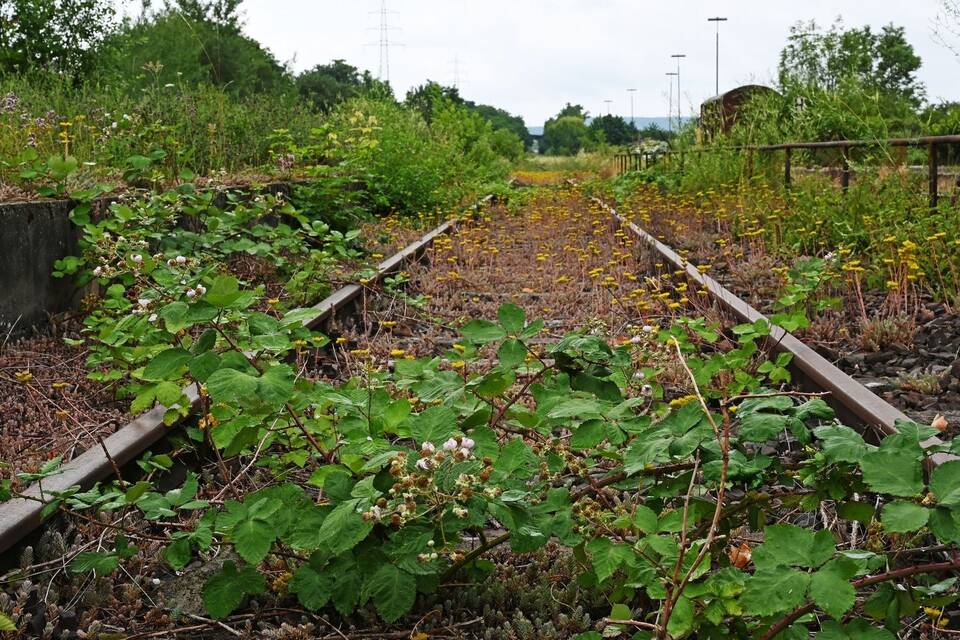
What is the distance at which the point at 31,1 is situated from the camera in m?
34.8

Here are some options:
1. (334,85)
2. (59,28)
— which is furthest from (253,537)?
(334,85)

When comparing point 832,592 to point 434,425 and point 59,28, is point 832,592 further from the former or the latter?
point 59,28

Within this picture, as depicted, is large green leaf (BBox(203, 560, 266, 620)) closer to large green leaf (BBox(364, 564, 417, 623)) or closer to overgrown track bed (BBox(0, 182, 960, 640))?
overgrown track bed (BBox(0, 182, 960, 640))

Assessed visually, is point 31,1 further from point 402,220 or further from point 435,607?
point 435,607

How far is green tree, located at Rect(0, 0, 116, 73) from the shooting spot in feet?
113

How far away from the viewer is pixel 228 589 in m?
2.45

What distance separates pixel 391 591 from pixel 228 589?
0.47 metres

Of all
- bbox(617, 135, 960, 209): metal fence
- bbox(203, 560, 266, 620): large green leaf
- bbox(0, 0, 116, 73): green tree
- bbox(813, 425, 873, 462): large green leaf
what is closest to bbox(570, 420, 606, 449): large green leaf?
bbox(813, 425, 873, 462): large green leaf

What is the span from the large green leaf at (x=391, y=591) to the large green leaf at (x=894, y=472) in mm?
1130

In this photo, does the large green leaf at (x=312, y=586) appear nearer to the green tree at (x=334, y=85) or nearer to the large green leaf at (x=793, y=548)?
the large green leaf at (x=793, y=548)

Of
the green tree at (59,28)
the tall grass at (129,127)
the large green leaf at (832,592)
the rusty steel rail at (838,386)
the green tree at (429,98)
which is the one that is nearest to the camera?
the large green leaf at (832,592)

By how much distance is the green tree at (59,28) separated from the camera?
34562 millimetres

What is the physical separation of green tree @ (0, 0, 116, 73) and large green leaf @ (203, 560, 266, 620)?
35.5 m

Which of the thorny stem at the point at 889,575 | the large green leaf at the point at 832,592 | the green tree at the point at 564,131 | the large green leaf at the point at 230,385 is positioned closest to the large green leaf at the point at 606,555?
the thorny stem at the point at 889,575
